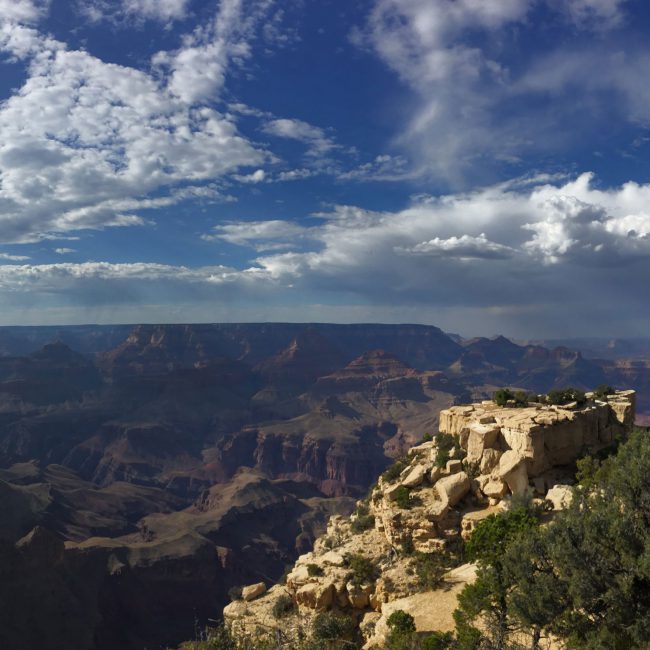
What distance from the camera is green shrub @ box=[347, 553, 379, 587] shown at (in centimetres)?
3666

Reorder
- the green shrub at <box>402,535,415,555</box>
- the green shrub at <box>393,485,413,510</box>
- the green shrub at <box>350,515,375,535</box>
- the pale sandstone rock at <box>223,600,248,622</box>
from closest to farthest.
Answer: the green shrub at <box>402,535,415,555</box>
the pale sandstone rock at <box>223,600,248,622</box>
the green shrub at <box>393,485,413,510</box>
the green shrub at <box>350,515,375,535</box>

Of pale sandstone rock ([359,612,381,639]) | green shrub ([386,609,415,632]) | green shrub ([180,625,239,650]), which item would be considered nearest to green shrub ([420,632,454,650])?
green shrub ([386,609,415,632])

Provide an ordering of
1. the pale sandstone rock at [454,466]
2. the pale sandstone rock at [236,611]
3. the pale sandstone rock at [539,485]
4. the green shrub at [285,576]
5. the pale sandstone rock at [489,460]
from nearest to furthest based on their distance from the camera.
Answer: the pale sandstone rock at [539,485], the pale sandstone rock at [236,611], the pale sandstone rock at [489,460], the pale sandstone rock at [454,466], the green shrub at [285,576]

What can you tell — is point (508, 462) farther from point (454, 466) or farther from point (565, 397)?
point (565, 397)

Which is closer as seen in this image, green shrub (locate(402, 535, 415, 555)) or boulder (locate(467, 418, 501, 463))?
green shrub (locate(402, 535, 415, 555))

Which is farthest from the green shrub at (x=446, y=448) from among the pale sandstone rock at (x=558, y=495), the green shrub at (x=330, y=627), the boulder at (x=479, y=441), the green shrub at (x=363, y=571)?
the green shrub at (x=330, y=627)

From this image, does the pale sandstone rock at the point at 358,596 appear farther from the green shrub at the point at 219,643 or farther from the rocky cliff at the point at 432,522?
the green shrub at the point at 219,643

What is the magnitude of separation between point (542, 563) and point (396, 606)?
1295 cm

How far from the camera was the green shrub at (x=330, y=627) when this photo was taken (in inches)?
1268

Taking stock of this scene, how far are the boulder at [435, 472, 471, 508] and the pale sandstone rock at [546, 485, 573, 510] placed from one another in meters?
6.03

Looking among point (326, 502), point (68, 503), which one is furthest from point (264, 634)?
point (326, 502)

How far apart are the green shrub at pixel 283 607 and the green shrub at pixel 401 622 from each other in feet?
34.3

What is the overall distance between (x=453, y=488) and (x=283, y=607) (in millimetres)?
15869

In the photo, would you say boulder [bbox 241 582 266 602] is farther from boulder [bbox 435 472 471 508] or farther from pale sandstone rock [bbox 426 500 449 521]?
boulder [bbox 435 472 471 508]
